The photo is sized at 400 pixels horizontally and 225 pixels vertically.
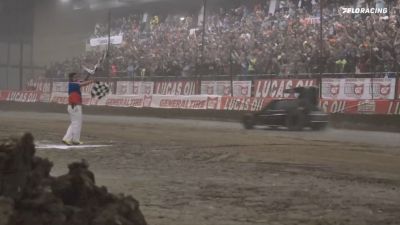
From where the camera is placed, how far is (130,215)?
11.4 feet

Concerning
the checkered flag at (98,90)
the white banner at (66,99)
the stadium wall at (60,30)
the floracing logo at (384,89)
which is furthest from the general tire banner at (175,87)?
the checkered flag at (98,90)

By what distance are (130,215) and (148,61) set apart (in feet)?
93.7

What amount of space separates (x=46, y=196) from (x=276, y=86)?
2035 cm

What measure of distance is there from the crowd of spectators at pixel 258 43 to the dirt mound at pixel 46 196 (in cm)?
1801

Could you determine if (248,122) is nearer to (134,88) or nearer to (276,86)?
(276,86)

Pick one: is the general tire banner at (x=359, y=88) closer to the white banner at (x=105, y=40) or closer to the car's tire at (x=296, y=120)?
the car's tire at (x=296, y=120)

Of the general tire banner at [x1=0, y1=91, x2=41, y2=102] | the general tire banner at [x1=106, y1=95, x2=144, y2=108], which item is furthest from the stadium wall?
the general tire banner at [x1=106, y1=95, x2=144, y2=108]

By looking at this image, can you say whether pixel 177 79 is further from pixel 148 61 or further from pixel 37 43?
pixel 37 43

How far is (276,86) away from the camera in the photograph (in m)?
23.1

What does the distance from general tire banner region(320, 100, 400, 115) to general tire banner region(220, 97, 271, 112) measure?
8.77ft

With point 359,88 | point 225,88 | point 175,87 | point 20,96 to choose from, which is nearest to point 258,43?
point 225,88

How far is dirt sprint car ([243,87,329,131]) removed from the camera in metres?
19.0

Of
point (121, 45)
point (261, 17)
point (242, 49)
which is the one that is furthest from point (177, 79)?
point (121, 45)

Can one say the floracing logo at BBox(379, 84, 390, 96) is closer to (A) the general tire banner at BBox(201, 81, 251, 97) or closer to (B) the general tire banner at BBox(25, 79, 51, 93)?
(A) the general tire banner at BBox(201, 81, 251, 97)
